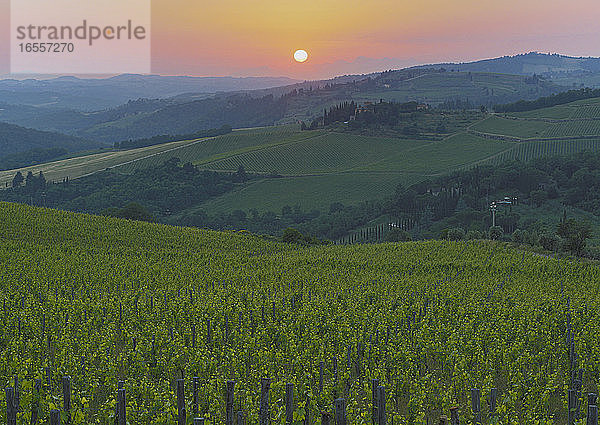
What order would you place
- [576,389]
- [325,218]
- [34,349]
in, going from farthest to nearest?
1. [325,218]
2. [34,349]
3. [576,389]

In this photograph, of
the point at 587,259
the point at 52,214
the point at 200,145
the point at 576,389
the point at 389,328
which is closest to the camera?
the point at 576,389

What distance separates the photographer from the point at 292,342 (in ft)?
52.4

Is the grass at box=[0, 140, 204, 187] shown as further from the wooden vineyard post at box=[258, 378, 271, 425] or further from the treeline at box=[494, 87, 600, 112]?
the wooden vineyard post at box=[258, 378, 271, 425]

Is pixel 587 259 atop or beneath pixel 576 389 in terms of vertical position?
beneath

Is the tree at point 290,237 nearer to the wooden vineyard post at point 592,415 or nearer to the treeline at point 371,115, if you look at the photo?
the wooden vineyard post at point 592,415

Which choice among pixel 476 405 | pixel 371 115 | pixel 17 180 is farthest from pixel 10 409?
pixel 371 115

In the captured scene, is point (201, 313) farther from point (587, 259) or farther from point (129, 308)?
point (587, 259)

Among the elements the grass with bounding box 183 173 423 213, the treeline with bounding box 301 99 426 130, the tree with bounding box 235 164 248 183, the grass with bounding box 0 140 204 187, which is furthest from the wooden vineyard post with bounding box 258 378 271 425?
the treeline with bounding box 301 99 426 130

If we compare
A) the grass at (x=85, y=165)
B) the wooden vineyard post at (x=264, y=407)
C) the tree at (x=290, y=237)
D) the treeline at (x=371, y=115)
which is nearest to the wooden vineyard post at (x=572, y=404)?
the wooden vineyard post at (x=264, y=407)

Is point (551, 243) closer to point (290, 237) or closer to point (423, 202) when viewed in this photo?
point (290, 237)

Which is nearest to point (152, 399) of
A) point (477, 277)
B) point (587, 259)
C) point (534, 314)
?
point (534, 314)

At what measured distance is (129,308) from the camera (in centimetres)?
2089

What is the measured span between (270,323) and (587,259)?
3132cm

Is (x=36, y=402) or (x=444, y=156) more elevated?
(x=444, y=156)
